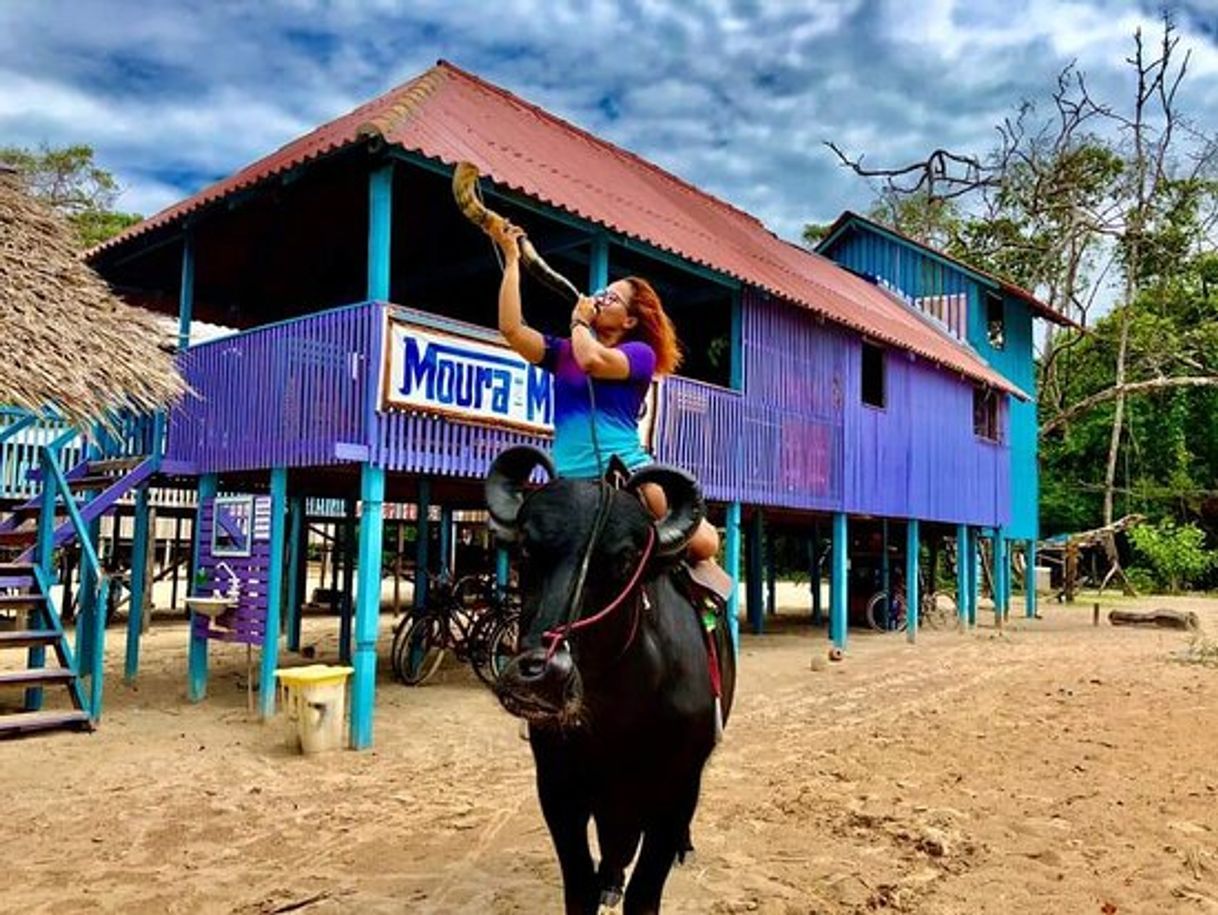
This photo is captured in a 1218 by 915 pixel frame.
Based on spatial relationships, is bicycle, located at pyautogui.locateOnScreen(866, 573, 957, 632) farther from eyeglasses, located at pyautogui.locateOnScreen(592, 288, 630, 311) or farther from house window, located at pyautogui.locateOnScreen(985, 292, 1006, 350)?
eyeglasses, located at pyautogui.locateOnScreen(592, 288, 630, 311)

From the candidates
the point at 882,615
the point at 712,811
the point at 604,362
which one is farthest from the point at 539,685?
the point at 882,615

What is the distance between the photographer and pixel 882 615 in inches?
752

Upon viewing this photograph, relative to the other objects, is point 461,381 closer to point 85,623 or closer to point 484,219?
point 85,623

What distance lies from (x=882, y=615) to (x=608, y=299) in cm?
1683

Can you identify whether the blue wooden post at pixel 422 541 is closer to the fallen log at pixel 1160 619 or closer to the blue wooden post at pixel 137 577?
the blue wooden post at pixel 137 577

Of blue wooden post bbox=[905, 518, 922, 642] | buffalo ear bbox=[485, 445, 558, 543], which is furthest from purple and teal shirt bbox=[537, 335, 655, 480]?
blue wooden post bbox=[905, 518, 922, 642]

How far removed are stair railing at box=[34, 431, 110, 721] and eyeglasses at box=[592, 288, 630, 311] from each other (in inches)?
245

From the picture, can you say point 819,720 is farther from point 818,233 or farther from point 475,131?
point 818,233

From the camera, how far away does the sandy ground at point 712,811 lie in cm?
458

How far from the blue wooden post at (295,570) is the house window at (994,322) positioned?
16.6 metres

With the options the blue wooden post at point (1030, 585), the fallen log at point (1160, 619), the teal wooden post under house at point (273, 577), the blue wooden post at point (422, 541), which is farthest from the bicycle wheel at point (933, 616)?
the teal wooden post under house at point (273, 577)

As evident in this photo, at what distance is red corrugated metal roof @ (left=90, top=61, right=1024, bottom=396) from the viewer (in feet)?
29.1

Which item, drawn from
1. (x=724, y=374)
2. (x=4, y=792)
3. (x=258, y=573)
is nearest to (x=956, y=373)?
(x=724, y=374)

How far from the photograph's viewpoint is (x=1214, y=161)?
32562mm
